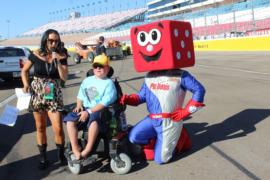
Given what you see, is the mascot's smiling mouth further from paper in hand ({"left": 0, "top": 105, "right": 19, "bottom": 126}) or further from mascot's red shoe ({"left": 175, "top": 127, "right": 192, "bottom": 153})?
paper in hand ({"left": 0, "top": 105, "right": 19, "bottom": 126})

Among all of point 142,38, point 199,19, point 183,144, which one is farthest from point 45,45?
point 199,19

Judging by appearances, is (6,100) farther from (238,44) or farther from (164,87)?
(238,44)

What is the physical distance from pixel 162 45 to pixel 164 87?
0.51m

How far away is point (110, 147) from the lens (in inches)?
190

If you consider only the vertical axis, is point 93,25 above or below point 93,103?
above

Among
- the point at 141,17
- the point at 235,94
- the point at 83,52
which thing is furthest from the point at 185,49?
the point at 141,17

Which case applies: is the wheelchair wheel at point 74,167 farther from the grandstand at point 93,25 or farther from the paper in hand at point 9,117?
the grandstand at point 93,25

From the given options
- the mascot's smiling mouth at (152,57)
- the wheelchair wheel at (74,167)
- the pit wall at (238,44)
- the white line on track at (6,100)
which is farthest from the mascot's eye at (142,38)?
the pit wall at (238,44)

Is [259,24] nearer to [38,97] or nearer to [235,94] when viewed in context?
[235,94]

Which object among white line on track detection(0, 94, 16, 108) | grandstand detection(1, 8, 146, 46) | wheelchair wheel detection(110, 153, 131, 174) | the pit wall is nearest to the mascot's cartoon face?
wheelchair wheel detection(110, 153, 131, 174)

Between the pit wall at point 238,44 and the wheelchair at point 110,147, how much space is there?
24483 millimetres

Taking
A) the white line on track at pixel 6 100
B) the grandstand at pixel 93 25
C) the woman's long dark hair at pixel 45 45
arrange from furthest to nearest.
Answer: the grandstand at pixel 93 25 → the white line on track at pixel 6 100 → the woman's long dark hair at pixel 45 45

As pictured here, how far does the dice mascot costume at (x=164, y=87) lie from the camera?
502 centimetres

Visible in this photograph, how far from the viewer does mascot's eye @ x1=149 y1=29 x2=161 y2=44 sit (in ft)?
16.6
